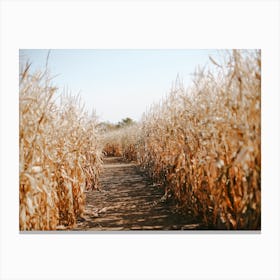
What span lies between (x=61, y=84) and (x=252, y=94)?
1.54m

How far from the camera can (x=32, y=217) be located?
287 centimetres

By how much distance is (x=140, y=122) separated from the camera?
3840 millimetres

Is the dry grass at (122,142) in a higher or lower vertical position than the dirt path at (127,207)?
higher

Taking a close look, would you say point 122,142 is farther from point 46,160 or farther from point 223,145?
point 223,145

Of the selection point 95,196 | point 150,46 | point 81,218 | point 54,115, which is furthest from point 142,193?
point 150,46

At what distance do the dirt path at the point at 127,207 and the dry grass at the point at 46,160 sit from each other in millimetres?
165

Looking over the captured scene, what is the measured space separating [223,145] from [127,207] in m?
1.07

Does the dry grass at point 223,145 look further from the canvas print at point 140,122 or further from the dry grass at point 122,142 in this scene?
the dry grass at point 122,142

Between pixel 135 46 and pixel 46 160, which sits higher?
pixel 135 46

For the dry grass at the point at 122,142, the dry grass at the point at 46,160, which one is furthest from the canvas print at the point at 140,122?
the dry grass at the point at 122,142

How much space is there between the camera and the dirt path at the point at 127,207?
312 cm

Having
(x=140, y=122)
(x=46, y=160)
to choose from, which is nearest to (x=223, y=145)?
(x=140, y=122)
